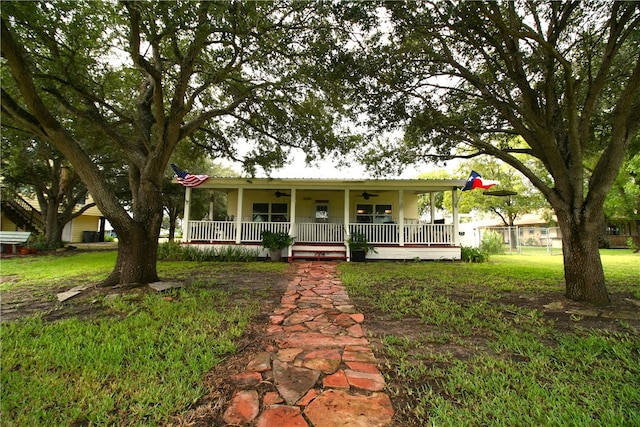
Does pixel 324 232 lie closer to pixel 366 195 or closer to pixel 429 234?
pixel 366 195

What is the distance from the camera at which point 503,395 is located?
1.94 metres

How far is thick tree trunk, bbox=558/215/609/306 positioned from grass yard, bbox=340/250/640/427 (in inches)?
9.4

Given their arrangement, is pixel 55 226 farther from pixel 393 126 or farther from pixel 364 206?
pixel 393 126

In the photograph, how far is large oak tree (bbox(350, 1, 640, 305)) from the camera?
412cm

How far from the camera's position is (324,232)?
36.8ft

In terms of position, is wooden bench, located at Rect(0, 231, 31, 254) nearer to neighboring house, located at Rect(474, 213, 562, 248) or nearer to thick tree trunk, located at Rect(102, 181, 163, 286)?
thick tree trunk, located at Rect(102, 181, 163, 286)

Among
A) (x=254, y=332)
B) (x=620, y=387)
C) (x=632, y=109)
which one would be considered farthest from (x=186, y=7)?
(x=632, y=109)

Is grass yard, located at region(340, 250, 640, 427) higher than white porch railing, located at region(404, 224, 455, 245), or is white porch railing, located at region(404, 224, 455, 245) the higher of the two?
white porch railing, located at region(404, 224, 455, 245)

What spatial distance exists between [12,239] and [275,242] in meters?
12.6

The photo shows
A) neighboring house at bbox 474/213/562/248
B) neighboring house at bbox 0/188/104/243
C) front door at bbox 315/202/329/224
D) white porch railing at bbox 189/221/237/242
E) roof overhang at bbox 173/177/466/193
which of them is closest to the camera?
roof overhang at bbox 173/177/466/193

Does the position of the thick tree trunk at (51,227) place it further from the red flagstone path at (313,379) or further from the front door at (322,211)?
the red flagstone path at (313,379)

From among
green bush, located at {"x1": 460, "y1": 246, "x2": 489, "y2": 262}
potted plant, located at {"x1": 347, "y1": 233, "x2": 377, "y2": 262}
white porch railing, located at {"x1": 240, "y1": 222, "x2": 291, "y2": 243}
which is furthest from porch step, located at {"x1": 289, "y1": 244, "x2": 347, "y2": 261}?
green bush, located at {"x1": 460, "y1": 246, "x2": 489, "y2": 262}

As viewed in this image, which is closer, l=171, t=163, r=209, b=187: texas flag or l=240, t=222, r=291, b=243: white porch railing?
l=171, t=163, r=209, b=187: texas flag

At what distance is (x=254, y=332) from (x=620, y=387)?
10.5 feet
